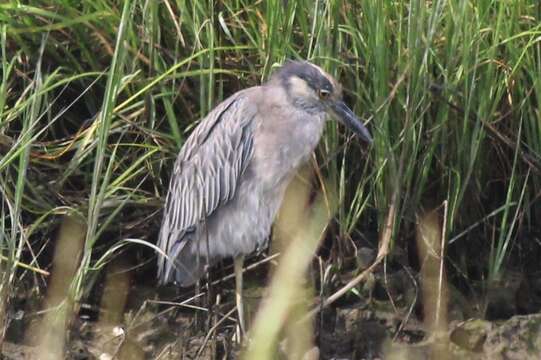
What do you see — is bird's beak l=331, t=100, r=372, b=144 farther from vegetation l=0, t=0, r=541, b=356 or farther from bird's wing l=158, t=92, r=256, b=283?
bird's wing l=158, t=92, r=256, b=283

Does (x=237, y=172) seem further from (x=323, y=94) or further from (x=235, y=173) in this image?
(x=323, y=94)

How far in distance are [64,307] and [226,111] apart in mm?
758

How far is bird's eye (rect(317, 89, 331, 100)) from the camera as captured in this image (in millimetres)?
3441

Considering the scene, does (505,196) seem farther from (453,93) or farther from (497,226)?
(453,93)

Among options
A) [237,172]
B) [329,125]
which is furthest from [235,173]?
[329,125]

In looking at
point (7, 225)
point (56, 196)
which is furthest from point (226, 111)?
point (7, 225)

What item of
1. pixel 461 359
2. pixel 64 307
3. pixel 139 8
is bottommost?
pixel 461 359

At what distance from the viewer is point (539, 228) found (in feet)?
12.1

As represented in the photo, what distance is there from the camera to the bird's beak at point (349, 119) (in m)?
3.32

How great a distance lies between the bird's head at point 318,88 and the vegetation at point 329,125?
0.22 ft

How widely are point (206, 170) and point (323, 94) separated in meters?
0.51

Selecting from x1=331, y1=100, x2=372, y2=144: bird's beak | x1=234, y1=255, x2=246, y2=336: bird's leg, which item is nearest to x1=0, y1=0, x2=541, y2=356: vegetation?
x1=331, y1=100, x2=372, y2=144: bird's beak

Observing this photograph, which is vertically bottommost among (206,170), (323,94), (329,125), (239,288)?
(239,288)

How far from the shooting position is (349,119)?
3.38 meters
